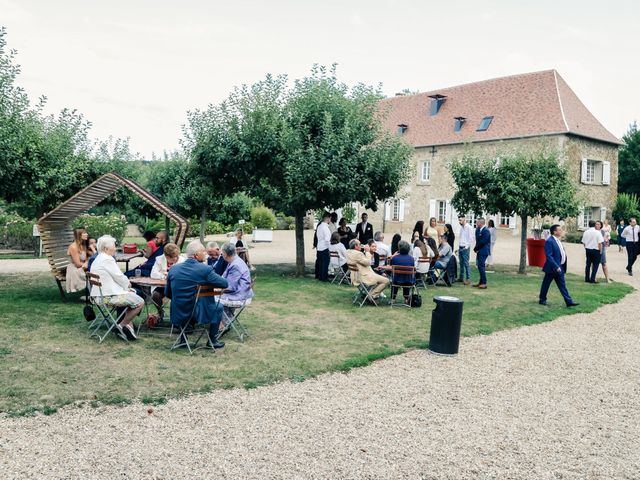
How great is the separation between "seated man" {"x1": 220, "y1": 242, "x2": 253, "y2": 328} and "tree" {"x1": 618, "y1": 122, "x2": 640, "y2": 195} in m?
44.8

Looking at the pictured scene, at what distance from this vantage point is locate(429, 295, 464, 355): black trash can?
25.0 feet

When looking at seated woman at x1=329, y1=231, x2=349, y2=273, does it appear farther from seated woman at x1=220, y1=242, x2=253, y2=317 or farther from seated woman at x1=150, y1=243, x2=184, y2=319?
seated woman at x1=220, y1=242, x2=253, y2=317

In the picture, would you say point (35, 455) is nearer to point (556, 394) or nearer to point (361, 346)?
point (361, 346)

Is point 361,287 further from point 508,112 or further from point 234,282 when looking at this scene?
point 508,112

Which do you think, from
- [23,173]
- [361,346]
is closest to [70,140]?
[23,173]

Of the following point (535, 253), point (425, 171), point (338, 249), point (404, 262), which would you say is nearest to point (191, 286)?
point (404, 262)

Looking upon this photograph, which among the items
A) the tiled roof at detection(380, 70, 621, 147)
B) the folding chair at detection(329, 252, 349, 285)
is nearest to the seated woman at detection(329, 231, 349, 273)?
the folding chair at detection(329, 252, 349, 285)

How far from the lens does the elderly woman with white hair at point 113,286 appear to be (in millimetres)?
7648

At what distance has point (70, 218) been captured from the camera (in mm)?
11992

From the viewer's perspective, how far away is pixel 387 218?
41500 millimetres

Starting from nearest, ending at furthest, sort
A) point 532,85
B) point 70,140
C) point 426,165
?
point 70,140 → point 532,85 → point 426,165

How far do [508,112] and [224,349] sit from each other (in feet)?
103

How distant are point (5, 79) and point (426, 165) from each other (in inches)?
1199

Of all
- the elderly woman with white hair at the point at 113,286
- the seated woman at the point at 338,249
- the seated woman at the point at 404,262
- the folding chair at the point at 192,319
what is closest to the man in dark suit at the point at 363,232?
the seated woman at the point at 338,249
